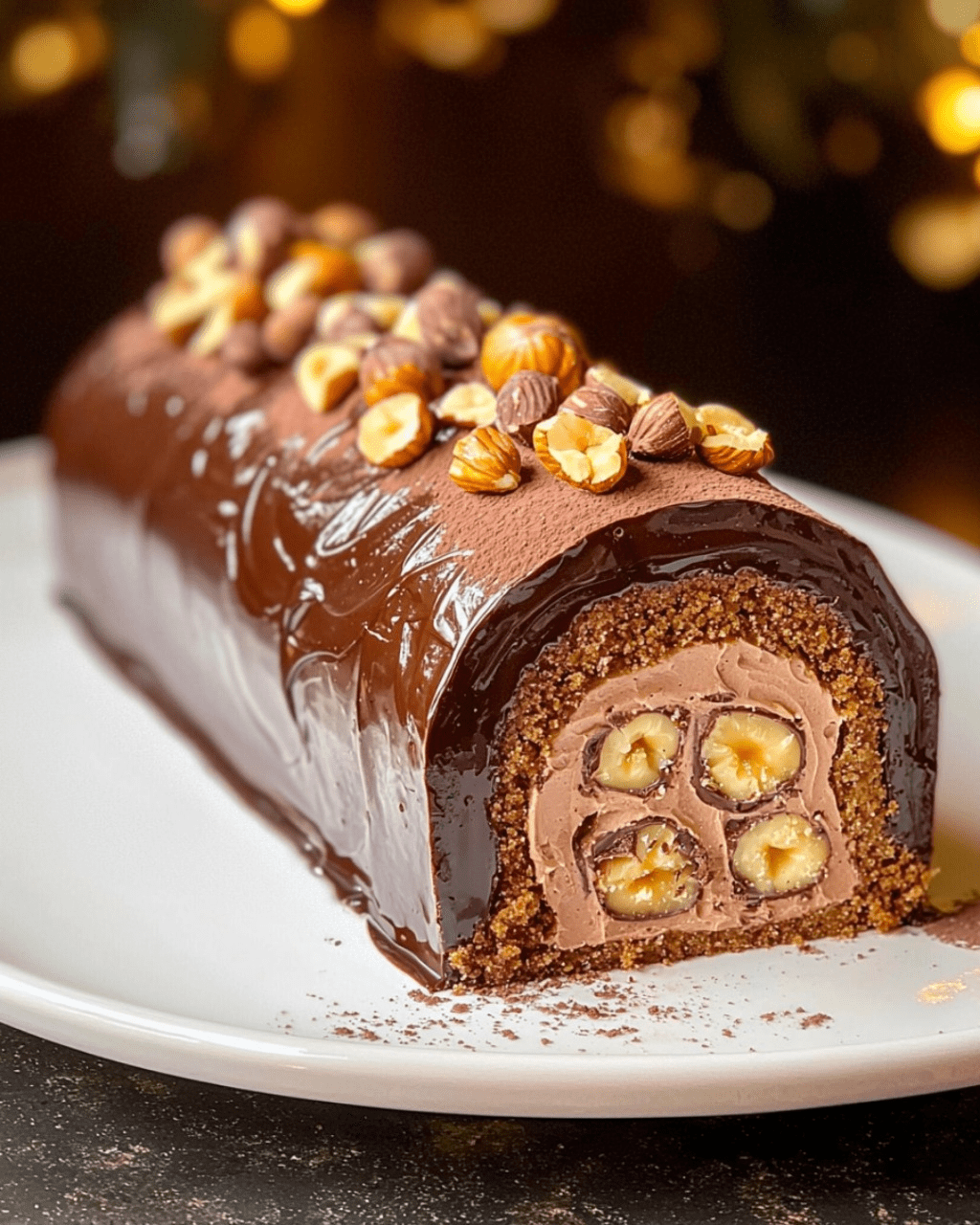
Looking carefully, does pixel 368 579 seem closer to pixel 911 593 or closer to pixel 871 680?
pixel 871 680

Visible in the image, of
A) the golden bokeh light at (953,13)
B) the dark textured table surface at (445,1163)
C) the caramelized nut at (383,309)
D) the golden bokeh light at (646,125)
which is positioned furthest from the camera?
the golden bokeh light at (646,125)

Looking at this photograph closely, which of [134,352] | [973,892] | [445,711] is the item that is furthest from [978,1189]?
[134,352]

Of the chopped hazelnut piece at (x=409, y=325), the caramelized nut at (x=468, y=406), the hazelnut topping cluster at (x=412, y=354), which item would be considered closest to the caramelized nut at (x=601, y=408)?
the hazelnut topping cluster at (x=412, y=354)

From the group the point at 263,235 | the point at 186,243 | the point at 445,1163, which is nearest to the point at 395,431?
the point at 263,235

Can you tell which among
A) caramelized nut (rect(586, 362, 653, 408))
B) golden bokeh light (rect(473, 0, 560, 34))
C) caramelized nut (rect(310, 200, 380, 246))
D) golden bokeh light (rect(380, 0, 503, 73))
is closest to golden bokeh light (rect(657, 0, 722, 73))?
golden bokeh light (rect(473, 0, 560, 34))

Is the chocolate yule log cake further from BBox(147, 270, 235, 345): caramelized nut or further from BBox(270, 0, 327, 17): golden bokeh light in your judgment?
BBox(270, 0, 327, 17): golden bokeh light

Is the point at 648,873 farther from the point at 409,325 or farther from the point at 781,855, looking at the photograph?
the point at 409,325

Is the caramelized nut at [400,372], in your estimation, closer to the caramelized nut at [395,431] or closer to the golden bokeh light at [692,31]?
the caramelized nut at [395,431]
